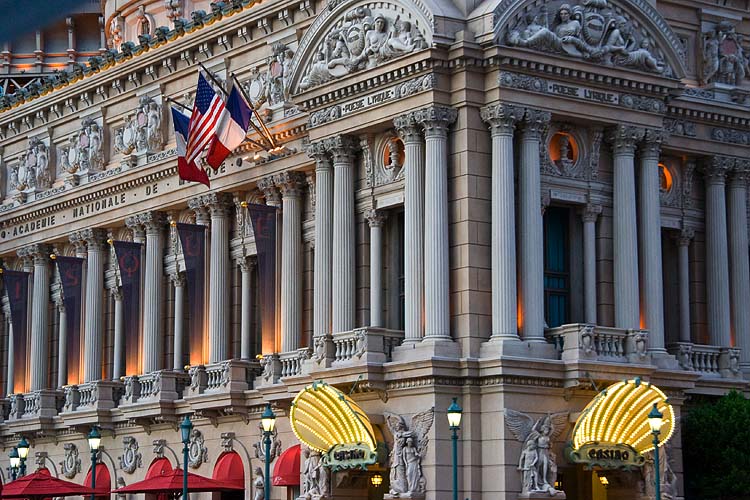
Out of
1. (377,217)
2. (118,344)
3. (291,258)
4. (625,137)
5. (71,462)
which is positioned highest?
(625,137)

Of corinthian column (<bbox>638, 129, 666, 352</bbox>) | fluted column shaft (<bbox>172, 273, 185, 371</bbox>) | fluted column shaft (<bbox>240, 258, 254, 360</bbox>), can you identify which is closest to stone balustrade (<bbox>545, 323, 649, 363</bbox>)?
corinthian column (<bbox>638, 129, 666, 352</bbox>)

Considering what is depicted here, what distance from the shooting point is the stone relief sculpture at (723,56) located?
39.7 meters

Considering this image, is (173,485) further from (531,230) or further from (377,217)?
(531,230)

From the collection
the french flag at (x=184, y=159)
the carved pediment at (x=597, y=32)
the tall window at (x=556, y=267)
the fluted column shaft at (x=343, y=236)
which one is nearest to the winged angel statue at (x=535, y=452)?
the tall window at (x=556, y=267)

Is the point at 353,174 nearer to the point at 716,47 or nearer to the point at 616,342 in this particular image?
the point at 616,342

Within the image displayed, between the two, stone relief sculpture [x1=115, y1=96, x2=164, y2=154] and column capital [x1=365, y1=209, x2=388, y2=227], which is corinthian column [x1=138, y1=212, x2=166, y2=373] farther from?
column capital [x1=365, y1=209, x2=388, y2=227]

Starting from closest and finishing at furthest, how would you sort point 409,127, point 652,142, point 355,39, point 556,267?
1. point 409,127
2. point 355,39
3. point 556,267
4. point 652,142

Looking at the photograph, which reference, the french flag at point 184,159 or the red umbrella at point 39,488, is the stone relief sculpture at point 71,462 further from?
the french flag at point 184,159

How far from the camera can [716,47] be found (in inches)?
1564

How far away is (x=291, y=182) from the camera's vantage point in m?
41.2

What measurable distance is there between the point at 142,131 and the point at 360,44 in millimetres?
15006

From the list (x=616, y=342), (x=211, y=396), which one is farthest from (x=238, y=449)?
(x=616, y=342)

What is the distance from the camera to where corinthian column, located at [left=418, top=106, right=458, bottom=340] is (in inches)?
1307

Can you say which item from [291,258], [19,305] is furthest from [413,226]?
[19,305]
